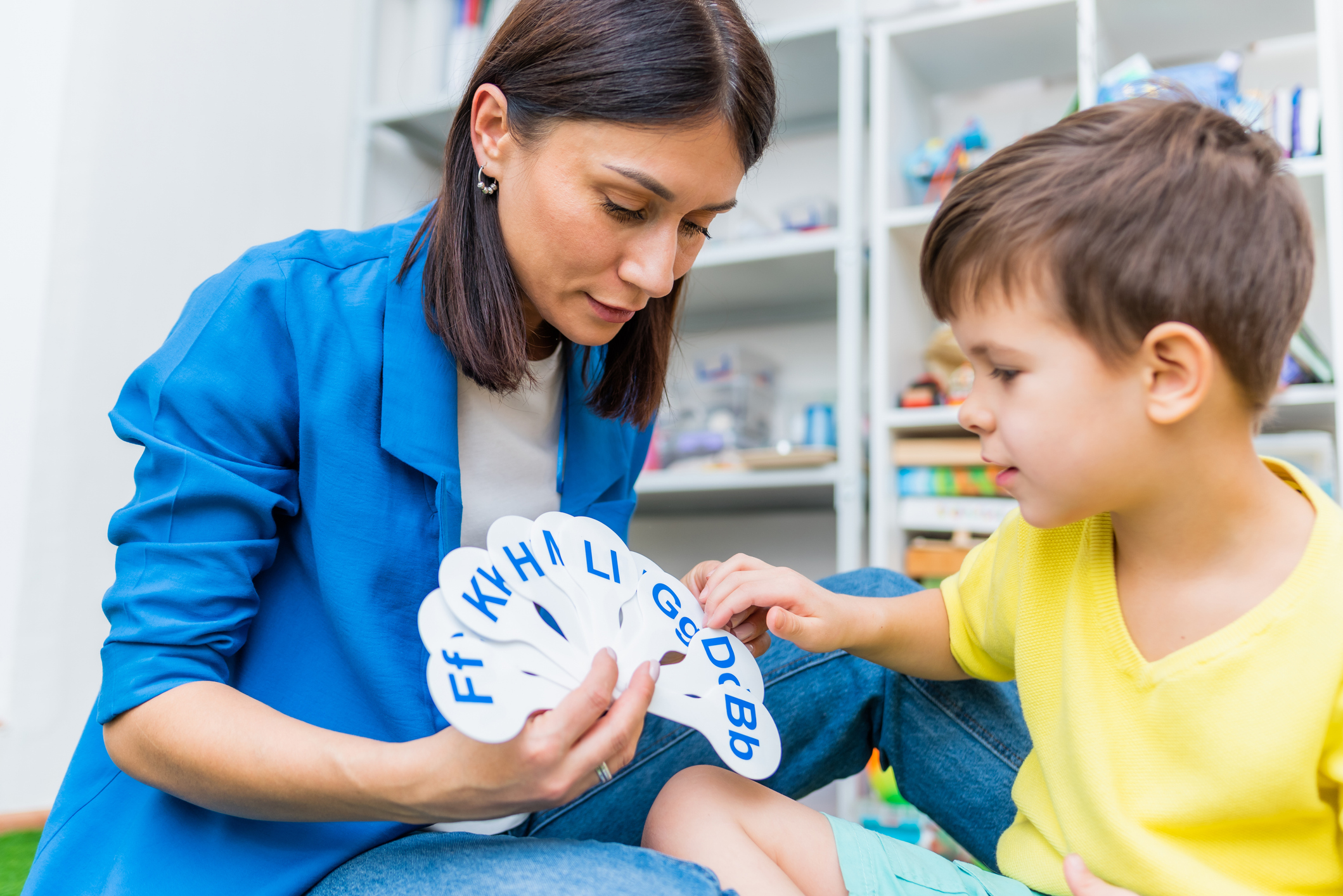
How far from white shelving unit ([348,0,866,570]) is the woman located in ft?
2.81

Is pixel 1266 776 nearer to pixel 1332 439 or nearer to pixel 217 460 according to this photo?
pixel 217 460

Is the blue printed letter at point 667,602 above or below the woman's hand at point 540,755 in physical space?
above

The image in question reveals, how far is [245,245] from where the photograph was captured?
199 cm

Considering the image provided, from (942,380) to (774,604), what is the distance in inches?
44.4

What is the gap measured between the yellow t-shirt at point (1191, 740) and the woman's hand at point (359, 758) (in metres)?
0.33

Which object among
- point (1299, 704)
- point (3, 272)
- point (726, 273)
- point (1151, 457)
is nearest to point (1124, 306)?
point (1151, 457)

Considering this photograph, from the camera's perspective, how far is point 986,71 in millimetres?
2016

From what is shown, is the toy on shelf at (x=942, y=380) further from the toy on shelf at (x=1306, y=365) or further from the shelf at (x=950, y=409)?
the toy on shelf at (x=1306, y=365)

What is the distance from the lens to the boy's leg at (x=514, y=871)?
639 mm

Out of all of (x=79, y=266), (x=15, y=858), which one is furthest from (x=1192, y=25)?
(x=15, y=858)

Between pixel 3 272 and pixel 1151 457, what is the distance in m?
1.63

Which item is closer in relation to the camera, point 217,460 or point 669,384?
point 217,460

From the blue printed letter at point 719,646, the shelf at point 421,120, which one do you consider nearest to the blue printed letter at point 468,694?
the blue printed letter at point 719,646

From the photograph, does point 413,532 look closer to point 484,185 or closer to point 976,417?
point 484,185
